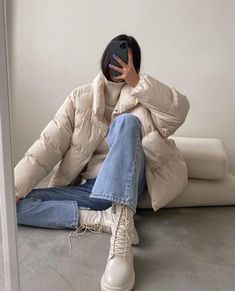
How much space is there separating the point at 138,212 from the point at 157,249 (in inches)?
8.3

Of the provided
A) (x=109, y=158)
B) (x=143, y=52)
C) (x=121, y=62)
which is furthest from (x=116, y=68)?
(x=143, y=52)

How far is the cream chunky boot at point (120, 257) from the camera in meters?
0.75

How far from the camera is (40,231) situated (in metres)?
0.95

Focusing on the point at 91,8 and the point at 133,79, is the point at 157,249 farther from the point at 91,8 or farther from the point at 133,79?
the point at 91,8

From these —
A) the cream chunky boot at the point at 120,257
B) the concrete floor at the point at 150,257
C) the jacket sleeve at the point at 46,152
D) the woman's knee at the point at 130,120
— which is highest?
the woman's knee at the point at 130,120

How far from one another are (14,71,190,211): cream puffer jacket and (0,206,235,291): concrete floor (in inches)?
3.6

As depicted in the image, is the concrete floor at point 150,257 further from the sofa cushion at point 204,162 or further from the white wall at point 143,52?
the white wall at point 143,52

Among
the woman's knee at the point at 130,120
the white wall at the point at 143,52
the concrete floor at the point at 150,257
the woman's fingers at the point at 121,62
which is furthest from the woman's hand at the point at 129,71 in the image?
the concrete floor at the point at 150,257

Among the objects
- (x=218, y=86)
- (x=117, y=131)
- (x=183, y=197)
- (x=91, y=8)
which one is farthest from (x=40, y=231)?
(x=218, y=86)

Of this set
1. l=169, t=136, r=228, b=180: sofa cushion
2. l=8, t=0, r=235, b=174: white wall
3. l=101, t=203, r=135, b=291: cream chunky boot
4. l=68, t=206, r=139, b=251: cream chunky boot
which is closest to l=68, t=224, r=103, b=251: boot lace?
l=68, t=206, r=139, b=251: cream chunky boot

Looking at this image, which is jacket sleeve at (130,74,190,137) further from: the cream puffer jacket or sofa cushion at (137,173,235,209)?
sofa cushion at (137,173,235,209)

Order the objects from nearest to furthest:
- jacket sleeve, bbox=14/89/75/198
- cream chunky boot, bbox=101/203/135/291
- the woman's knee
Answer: cream chunky boot, bbox=101/203/135/291
the woman's knee
jacket sleeve, bbox=14/89/75/198

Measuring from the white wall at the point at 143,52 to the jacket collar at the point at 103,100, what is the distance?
0.19m

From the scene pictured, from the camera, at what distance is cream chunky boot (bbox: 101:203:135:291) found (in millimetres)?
749
